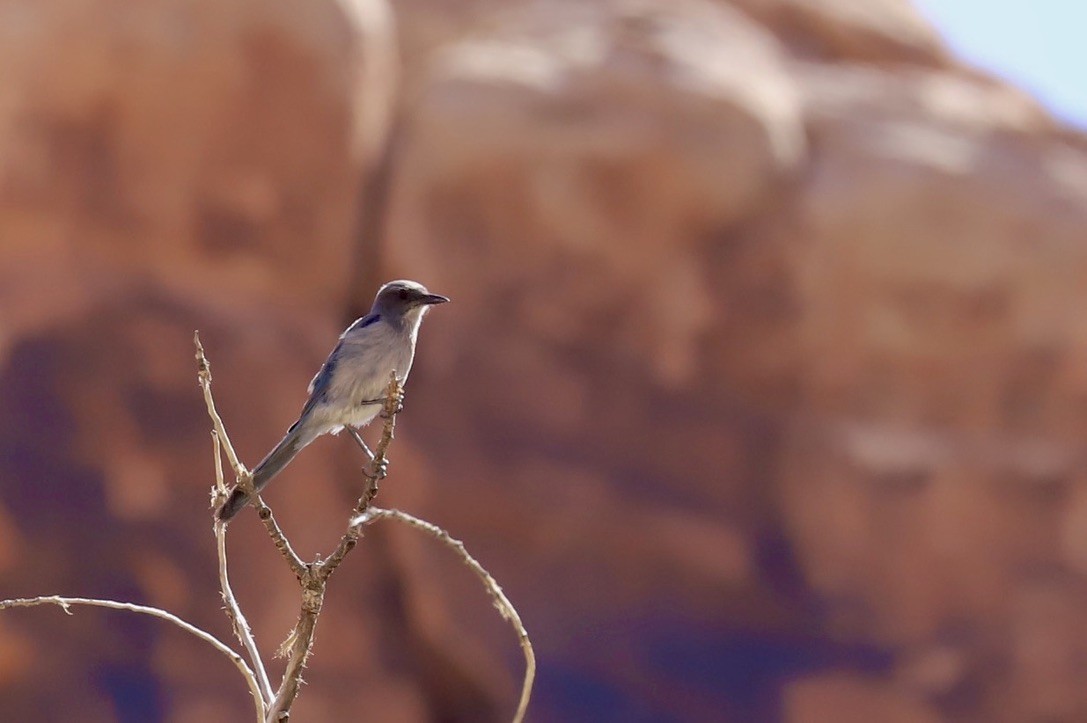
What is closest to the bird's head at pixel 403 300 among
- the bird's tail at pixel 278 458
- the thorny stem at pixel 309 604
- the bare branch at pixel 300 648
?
the bird's tail at pixel 278 458

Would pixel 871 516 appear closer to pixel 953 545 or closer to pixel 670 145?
pixel 953 545

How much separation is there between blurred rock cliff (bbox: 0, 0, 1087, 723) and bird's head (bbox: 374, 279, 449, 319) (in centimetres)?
684

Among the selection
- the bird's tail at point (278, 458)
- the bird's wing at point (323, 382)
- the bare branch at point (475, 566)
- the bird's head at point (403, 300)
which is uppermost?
the bird's head at point (403, 300)

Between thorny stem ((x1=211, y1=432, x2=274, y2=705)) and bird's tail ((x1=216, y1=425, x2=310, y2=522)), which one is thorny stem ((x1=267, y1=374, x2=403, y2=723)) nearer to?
thorny stem ((x1=211, y1=432, x2=274, y2=705))

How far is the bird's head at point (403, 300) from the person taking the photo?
5.41m

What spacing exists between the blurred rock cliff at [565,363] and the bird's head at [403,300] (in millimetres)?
6838

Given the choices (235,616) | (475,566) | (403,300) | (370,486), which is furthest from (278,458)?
(475,566)

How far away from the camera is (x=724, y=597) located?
1288 centimetres

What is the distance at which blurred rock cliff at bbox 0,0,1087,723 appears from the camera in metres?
11.9

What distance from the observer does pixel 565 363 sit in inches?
511

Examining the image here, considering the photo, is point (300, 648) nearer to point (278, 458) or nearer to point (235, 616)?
point (235, 616)

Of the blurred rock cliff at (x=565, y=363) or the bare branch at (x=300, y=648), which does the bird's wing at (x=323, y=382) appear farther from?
the blurred rock cliff at (x=565, y=363)

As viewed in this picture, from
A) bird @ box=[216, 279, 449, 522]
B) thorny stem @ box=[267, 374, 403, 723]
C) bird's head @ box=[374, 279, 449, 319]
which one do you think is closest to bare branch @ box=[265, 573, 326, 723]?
thorny stem @ box=[267, 374, 403, 723]

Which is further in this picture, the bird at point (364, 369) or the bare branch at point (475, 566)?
the bird at point (364, 369)
